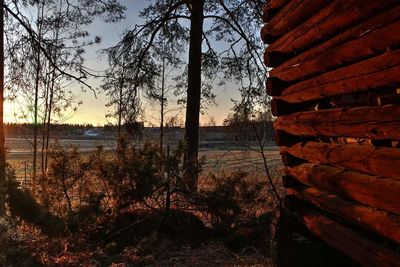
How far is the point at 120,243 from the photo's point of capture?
753cm

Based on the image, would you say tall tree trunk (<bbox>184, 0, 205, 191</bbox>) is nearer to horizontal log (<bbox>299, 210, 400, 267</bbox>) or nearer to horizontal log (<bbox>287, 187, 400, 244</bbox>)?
horizontal log (<bbox>299, 210, 400, 267</bbox>)

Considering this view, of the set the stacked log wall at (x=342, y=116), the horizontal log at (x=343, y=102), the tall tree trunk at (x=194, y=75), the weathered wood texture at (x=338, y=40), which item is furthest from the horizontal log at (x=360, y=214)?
the tall tree trunk at (x=194, y=75)

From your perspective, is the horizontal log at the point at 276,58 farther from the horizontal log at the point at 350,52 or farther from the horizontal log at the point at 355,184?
the horizontal log at the point at 355,184

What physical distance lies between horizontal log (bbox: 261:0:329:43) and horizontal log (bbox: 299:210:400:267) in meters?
1.76

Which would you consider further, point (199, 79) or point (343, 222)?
point (199, 79)

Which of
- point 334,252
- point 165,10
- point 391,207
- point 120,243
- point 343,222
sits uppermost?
point 165,10

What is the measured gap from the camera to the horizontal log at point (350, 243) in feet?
11.1

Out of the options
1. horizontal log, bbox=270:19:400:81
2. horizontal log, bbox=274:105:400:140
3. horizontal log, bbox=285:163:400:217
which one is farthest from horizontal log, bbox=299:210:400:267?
horizontal log, bbox=270:19:400:81

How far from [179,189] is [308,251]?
3.62m

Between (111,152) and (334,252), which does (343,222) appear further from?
(111,152)

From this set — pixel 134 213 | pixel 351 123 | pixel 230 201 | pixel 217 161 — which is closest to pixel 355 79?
pixel 351 123

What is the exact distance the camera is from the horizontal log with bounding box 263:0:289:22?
520 cm

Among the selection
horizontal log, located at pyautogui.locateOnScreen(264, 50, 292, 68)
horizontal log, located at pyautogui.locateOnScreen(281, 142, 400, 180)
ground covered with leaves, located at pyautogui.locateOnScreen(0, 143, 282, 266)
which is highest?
horizontal log, located at pyautogui.locateOnScreen(264, 50, 292, 68)

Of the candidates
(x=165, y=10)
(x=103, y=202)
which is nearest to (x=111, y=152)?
(x=103, y=202)
